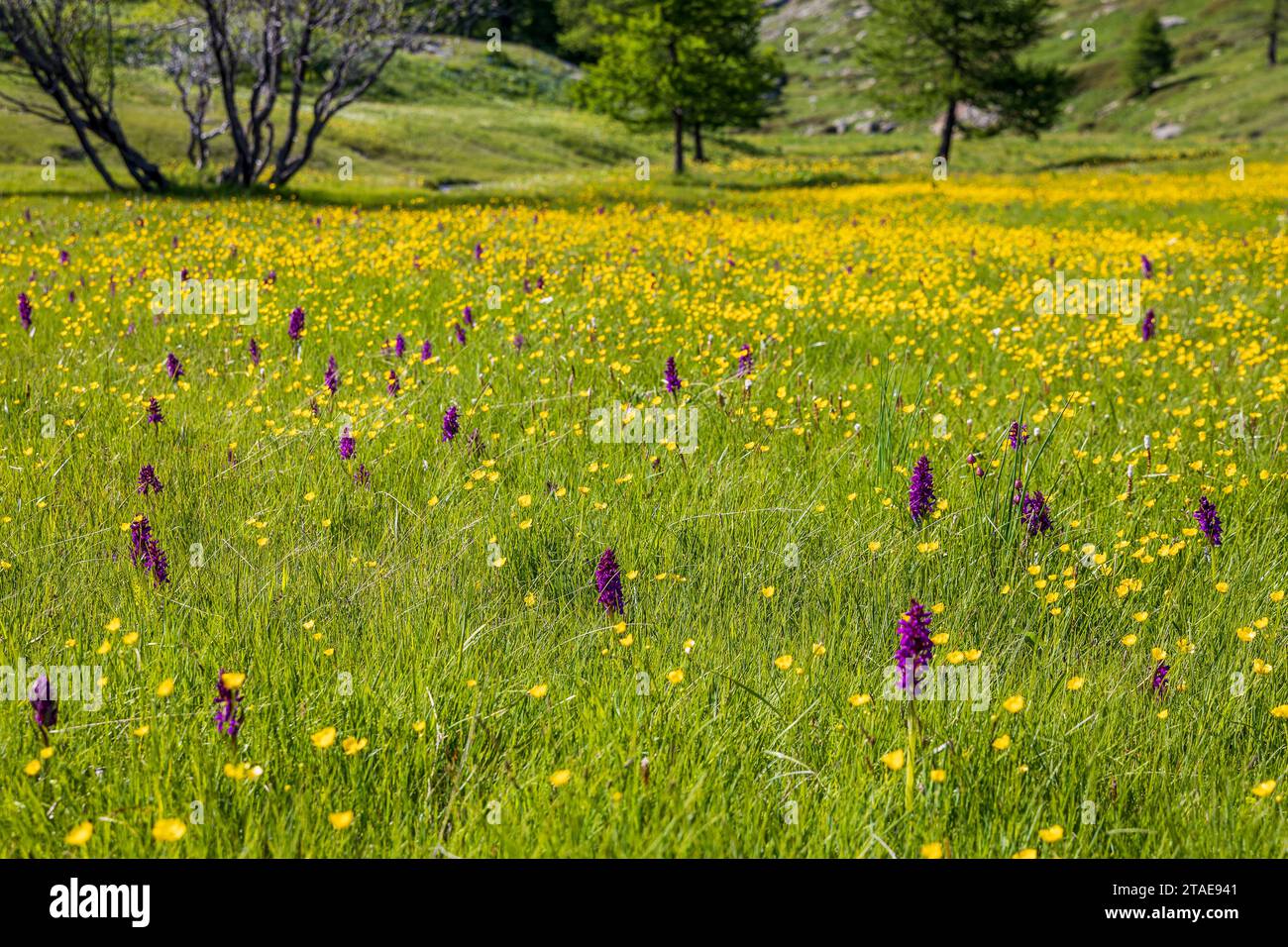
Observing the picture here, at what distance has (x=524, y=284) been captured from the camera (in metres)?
9.84

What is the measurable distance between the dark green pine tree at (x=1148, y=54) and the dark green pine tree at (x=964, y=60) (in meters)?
83.3

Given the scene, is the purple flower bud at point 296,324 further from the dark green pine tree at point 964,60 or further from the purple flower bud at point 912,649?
the dark green pine tree at point 964,60

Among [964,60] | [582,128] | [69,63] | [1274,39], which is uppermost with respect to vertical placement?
[1274,39]

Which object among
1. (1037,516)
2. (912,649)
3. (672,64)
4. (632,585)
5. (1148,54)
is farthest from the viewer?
(1148,54)

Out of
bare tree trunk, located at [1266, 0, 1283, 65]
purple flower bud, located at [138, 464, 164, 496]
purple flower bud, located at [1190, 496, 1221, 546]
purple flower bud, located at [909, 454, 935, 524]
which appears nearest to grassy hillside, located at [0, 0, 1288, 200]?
bare tree trunk, located at [1266, 0, 1283, 65]

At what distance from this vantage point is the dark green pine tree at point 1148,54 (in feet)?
381

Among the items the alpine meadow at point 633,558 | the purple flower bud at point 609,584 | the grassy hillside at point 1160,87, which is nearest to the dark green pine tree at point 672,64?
the alpine meadow at point 633,558

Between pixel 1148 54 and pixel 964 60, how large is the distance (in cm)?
9008

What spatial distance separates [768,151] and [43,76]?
2047 inches

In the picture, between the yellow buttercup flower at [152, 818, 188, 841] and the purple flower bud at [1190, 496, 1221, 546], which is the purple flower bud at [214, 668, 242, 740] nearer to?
the yellow buttercup flower at [152, 818, 188, 841]

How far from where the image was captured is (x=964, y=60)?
48.3m

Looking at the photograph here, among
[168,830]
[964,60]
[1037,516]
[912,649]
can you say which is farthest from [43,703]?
[964,60]

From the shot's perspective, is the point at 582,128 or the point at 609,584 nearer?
the point at 609,584

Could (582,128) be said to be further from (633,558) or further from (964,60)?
(633,558)
